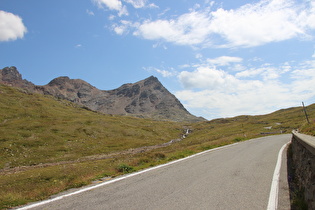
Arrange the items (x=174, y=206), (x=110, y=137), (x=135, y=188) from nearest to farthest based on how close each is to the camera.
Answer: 1. (x=174, y=206)
2. (x=135, y=188)
3. (x=110, y=137)

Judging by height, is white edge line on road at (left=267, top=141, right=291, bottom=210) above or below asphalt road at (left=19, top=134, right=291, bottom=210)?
below

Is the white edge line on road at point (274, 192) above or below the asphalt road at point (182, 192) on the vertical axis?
below

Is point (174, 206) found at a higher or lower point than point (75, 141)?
lower

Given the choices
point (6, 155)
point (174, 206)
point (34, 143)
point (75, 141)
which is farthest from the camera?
point (75, 141)

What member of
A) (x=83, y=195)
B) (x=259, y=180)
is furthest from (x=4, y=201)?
(x=259, y=180)

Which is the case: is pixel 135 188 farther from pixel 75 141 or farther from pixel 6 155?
pixel 75 141

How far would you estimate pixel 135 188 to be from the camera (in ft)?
32.8

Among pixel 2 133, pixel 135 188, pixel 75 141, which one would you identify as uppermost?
pixel 2 133

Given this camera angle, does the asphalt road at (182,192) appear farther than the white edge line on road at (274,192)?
No

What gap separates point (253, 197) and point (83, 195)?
7025 millimetres

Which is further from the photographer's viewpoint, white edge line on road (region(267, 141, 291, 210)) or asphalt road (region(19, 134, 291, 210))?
white edge line on road (region(267, 141, 291, 210))

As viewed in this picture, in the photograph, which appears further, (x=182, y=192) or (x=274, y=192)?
(x=274, y=192)

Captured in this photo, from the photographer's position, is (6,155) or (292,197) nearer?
(292,197)

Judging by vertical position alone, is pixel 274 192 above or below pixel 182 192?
below
